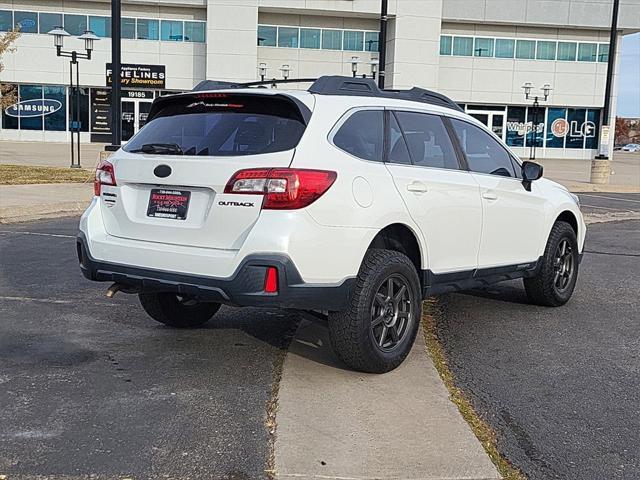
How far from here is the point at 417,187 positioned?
521 cm

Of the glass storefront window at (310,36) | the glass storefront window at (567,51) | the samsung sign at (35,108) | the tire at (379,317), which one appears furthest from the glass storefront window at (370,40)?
the tire at (379,317)

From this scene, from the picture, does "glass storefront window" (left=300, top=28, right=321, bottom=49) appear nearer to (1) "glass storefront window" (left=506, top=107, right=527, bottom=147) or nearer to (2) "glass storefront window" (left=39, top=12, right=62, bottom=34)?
(1) "glass storefront window" (left=506, top=107, right=527, bottom=147)

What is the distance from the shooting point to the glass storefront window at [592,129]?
52.5 m

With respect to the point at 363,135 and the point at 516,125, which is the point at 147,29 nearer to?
the point at 516,125

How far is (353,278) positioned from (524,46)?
49709 mm

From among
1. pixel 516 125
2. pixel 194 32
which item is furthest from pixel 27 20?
pixel 516 125

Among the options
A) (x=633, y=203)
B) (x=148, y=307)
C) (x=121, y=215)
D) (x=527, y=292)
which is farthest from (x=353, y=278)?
(x=633, y=203)

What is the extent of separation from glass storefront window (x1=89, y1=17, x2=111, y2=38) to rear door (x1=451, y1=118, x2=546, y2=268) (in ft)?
147

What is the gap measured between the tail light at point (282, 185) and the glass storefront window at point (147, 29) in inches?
1806

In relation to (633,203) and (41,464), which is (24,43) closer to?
(633,203)

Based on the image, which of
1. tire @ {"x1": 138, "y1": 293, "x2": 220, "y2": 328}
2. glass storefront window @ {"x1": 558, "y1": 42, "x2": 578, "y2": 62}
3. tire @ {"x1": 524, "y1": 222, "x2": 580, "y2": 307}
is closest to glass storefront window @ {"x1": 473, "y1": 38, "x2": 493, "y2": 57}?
glass storefront window @ {"x1": 558, "y1": 42, "x2": 578, "y2": 62}

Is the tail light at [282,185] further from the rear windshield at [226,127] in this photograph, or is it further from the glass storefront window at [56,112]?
the glass storefront window at [56,112]

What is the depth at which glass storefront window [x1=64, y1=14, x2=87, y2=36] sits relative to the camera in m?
47.1

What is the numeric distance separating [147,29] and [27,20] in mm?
6994
